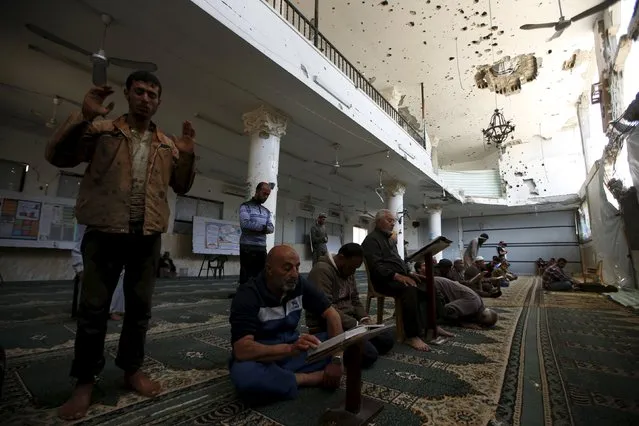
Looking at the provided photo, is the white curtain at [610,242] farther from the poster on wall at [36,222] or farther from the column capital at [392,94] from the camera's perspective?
the poster on wall at [36,222]

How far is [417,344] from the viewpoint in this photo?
7.72ft

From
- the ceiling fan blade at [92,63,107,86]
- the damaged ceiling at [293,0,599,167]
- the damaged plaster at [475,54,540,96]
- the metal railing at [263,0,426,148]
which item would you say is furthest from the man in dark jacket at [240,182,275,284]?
the damaged plaster at [475,54,540,96]

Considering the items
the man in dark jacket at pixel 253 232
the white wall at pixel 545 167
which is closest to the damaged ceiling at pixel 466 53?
the white wall at pixel 545 167

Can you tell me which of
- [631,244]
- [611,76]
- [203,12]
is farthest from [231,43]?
[631,244]

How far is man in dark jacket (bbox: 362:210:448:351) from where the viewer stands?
2.45m

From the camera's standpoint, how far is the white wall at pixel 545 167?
45.5 ft

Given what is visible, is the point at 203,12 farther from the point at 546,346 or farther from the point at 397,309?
the point at 546,346

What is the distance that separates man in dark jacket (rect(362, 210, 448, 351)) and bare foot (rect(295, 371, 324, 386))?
1.08 meters

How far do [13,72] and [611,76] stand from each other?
34.8ft

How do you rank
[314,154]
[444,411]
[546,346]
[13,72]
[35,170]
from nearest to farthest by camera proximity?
[444,411]
[546,346]
[13,72]
[35,170]
[314,154]

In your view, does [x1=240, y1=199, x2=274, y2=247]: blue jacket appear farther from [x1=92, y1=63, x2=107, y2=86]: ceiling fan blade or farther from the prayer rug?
[x1=92, y1=63, x2=107, y2=86]: ceiling fan blade

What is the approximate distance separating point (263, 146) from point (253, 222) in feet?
7.21

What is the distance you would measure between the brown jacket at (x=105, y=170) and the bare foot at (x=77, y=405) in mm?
689

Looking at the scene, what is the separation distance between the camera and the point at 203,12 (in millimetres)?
3227
